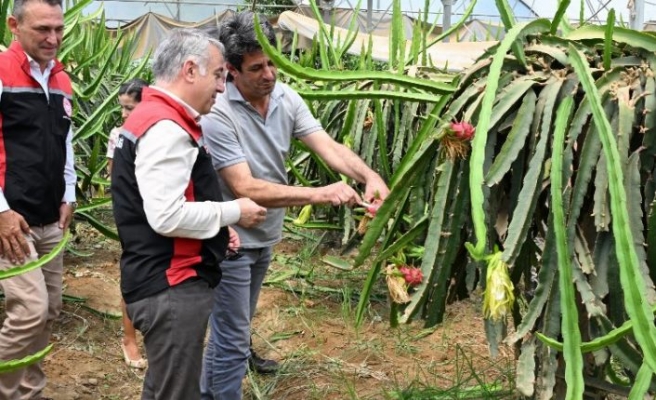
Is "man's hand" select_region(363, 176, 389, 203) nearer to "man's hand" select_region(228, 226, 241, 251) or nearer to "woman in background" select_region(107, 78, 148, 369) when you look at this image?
"man's hand" select_region(228, 226, 241, 251)

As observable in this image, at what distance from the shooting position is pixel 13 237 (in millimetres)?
2506

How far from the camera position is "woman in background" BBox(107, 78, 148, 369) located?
11.2 feet

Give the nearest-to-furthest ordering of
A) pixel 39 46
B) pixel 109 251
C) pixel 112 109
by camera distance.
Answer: pixel 39 46
pixel 112 109
pixel 109 251

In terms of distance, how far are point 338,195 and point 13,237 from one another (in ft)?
3.39

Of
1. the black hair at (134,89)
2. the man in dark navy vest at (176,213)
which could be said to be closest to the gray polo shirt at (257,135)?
the man in dark navy vest at (176,213)

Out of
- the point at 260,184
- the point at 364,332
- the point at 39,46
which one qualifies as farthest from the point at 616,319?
the point at 364,332

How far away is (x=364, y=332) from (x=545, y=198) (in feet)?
8.31

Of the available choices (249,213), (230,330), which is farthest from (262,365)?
(249,213)

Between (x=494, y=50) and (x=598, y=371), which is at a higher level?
(x=494, y=50)

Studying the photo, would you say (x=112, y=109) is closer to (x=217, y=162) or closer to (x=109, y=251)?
(x=109, y=251)

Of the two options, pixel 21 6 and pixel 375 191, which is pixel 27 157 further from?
pixel 375 191

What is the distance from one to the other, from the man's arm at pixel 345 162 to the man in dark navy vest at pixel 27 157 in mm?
881

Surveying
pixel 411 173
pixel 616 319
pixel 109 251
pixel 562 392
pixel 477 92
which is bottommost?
pixel 109 251

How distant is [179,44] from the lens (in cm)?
218
